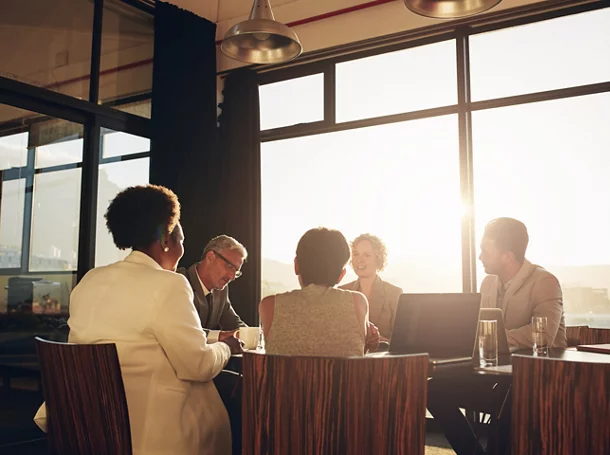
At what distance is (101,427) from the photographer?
5.72ft

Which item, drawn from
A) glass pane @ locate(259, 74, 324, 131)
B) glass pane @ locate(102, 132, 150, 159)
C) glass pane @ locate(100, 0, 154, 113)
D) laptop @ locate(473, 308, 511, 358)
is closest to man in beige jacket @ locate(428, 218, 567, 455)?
laptop @ locate(473, 308, 511, 358)

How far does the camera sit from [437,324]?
238cm

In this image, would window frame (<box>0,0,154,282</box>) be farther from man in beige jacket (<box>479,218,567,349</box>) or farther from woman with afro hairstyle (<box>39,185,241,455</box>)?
man in beige jacket (<box>479,218,567,349</box>)

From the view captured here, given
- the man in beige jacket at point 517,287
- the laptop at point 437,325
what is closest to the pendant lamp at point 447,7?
the man in beige jacket at point 517,287

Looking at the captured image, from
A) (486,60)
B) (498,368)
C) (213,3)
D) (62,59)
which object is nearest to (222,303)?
(498,368)

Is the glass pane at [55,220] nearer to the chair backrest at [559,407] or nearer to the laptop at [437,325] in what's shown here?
the laptop at [437,325]

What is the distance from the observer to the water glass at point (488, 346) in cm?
229

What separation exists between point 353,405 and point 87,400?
743 millimetres

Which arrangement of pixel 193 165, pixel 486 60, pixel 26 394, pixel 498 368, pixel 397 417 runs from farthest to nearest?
pixel 193 165, pixel 486 60, pixel 26 394, pixel 498 368, pixel 397 417

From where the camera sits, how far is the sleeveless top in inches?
83.6

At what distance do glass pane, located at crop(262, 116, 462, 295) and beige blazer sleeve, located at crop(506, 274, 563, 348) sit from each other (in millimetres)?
1617

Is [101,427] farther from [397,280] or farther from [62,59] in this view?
[62,59]

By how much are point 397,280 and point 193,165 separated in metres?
2.03

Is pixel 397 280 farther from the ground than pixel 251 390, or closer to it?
farther from the ground
